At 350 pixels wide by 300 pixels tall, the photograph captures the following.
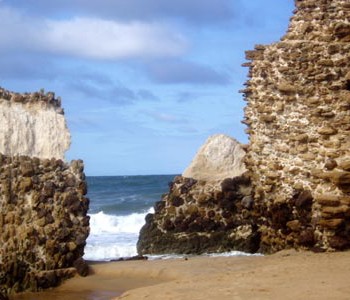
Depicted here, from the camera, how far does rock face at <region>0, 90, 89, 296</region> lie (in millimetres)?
12000

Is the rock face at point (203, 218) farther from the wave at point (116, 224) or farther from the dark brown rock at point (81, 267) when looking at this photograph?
the wave at point (116, 224)

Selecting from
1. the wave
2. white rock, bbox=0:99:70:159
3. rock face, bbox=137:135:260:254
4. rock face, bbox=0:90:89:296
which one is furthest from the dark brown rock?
the wave

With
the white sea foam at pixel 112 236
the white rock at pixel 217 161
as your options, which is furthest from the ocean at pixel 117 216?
the white rock at pixel 217 161

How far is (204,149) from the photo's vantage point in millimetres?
18938

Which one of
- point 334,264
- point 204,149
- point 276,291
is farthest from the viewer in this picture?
point 204,149

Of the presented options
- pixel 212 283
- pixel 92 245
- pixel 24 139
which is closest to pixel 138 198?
pixel 92 245

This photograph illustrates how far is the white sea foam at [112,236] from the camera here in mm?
18781

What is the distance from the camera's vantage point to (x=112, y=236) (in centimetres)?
2614

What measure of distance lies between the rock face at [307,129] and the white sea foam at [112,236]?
573 cm

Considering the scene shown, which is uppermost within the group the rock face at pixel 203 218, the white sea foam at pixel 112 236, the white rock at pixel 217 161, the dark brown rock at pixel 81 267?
the white rock at pixel 217 161

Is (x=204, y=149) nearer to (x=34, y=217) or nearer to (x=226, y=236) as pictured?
(x=226, y=236)

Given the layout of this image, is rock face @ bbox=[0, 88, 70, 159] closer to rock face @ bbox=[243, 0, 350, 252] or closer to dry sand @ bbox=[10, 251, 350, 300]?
dry sand @ bbox=[10, 251, 350, 300]

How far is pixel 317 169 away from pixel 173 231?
535 cm

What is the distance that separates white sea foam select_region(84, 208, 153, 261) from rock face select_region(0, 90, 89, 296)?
4.65 metres
